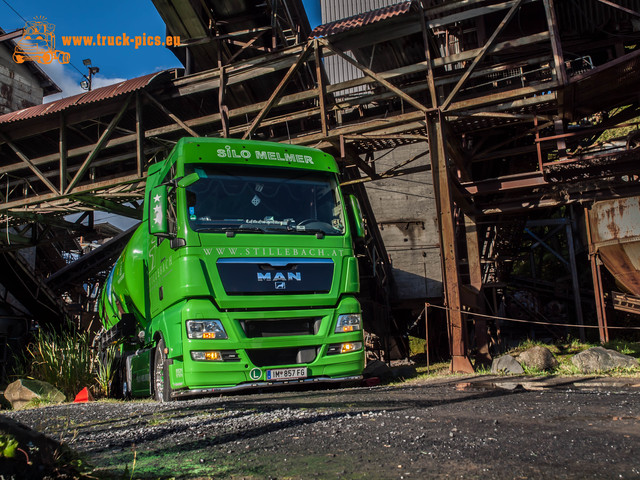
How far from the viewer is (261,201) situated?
720 centimetres

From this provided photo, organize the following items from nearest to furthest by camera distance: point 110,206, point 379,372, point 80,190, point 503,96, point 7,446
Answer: point 7,446
point 379,372
point 503,96
point 80,190
point 110,206

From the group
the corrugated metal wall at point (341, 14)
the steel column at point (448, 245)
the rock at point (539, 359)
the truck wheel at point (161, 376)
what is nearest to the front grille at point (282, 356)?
the truck wheel at point (161, 376)

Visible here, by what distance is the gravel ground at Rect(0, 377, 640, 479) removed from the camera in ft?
9.42

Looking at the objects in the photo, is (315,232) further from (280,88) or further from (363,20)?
(363,20)

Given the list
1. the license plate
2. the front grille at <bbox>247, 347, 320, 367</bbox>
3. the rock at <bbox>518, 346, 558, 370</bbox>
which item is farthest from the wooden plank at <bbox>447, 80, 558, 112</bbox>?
the license plate

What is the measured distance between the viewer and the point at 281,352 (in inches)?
263

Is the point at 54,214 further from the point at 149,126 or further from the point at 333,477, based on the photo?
the point at 333,477

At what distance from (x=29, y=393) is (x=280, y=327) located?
5.56 m

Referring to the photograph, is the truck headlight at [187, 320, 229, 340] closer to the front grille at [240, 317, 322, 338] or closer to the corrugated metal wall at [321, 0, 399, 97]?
the front grille at [240, 317, 322, 338]

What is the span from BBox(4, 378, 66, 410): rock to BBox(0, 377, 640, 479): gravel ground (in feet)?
13.4

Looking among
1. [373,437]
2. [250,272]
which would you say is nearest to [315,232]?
[250,272]

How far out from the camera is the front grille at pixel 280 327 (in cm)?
659

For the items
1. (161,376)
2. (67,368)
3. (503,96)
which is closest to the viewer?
(161,376)

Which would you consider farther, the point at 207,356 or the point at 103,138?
the point at 103,138
